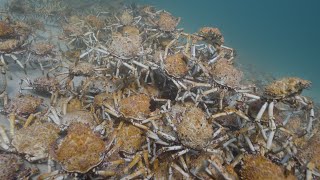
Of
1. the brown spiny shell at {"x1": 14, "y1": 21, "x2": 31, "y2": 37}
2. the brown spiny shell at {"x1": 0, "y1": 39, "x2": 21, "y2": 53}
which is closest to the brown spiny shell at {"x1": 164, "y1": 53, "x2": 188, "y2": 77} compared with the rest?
the brown spiny shell at {"x1": 0, "y1": 39, "x2": 21, "y2": 53}

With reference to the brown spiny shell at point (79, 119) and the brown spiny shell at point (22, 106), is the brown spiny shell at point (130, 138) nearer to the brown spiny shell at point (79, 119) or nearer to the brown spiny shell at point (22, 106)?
the brown spiny shell at point (79, 119)

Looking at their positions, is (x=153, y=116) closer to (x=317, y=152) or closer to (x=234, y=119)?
(x=234, y=119)

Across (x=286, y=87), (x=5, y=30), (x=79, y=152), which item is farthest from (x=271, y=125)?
(x=5, y=30)

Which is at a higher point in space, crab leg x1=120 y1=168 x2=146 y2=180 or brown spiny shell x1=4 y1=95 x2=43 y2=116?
crab leg x1=120 y1=168 x2=146 y2=180

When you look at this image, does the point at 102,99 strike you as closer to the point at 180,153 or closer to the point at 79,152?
the point at 79,152

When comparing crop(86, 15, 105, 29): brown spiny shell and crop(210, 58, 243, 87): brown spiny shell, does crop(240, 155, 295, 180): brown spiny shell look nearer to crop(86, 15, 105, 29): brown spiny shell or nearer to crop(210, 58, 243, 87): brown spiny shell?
crop(210, 58, 243, 87): brown spiny shell

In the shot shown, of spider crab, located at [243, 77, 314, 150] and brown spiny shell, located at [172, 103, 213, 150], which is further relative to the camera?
spider crab, located at [243, 77, 314, 150]
